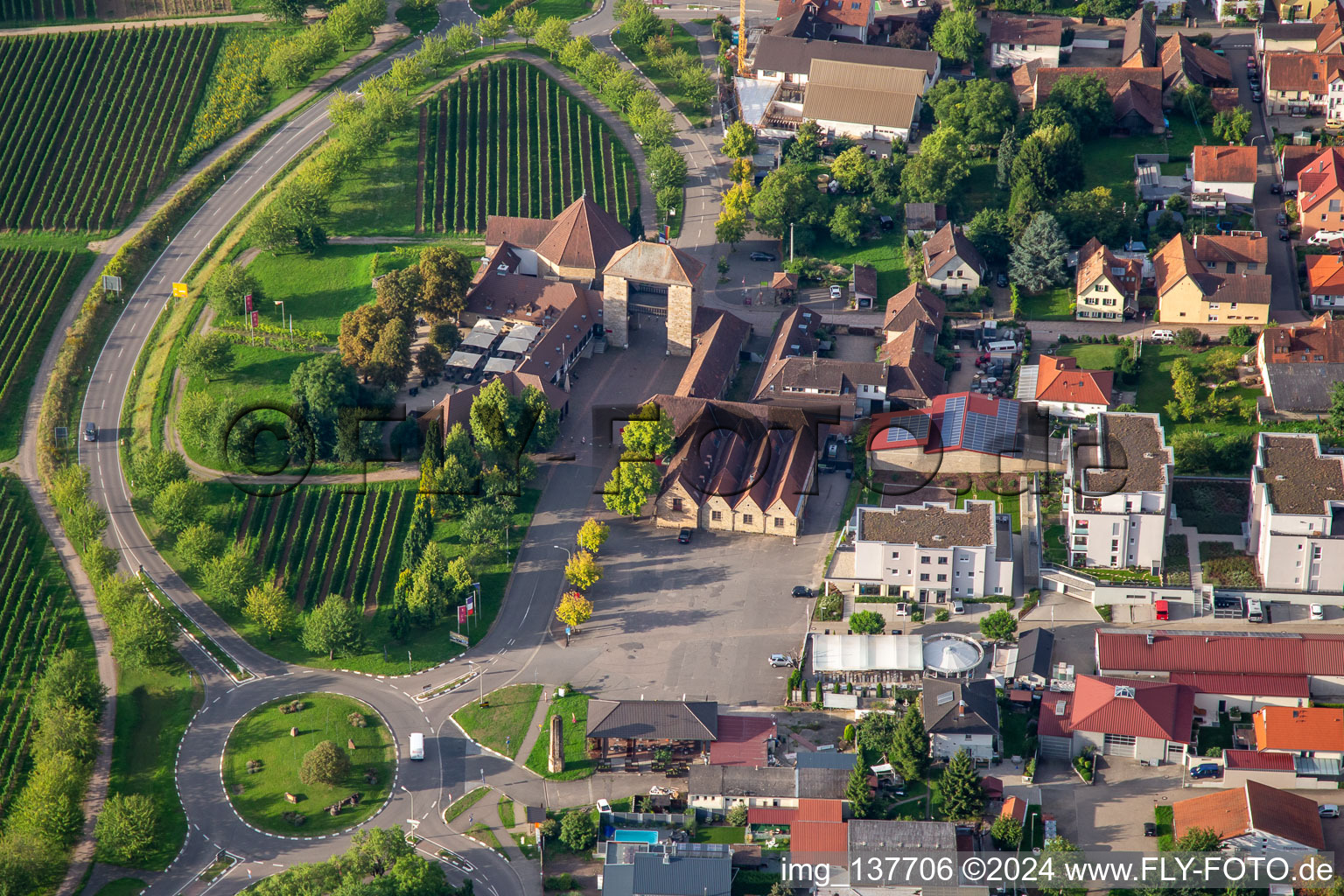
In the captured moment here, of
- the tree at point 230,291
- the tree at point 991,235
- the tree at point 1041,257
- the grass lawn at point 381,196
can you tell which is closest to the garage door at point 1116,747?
the tree at point 1041,257

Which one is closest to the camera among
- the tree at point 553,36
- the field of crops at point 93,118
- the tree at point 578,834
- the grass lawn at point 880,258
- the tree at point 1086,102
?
the tree at point 578,834

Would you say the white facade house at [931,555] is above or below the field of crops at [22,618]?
above

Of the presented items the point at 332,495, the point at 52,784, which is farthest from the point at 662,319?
the point at 52,784

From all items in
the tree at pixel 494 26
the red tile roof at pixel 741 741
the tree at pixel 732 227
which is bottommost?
the red tile roof at pixel 741 741

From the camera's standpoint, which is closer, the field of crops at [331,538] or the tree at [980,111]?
the field of crops at [331,538]

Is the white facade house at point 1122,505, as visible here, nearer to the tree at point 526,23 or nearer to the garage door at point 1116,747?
the garage door at point 1116,747

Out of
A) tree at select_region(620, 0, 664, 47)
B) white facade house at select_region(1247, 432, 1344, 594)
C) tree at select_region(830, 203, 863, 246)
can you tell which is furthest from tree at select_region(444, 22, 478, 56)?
white facade house at select_region(1247, 432, 1344, 594)
